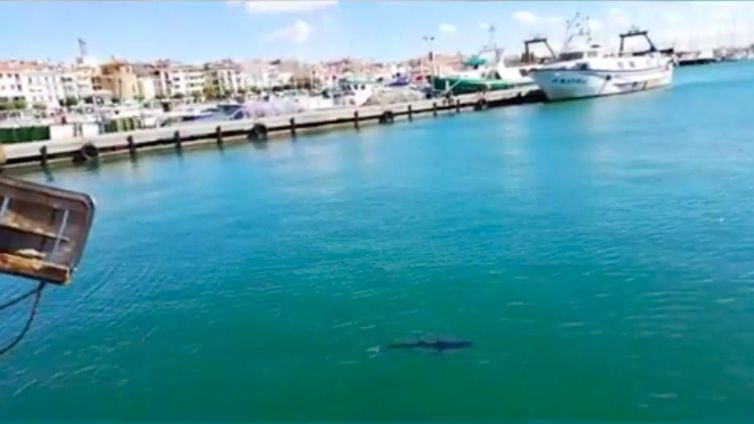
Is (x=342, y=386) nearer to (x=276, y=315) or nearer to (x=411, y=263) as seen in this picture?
(x=276, y=315)

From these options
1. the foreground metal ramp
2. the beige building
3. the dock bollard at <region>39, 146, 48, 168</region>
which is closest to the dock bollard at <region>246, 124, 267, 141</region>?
the dock bollard at <region>39, 146, 48, 168</region>

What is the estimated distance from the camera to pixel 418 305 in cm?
857

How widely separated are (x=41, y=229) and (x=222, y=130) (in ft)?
107

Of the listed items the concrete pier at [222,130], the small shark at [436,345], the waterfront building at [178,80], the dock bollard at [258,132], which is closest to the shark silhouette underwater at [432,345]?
the small shark at [436,345]

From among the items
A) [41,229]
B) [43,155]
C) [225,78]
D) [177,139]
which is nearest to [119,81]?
[225,78]

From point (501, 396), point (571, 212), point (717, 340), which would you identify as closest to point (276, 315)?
point (501, 396)

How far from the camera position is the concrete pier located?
29.8 m

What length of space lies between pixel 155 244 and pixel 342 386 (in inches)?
311

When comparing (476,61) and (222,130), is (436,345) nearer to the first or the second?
(222,130)

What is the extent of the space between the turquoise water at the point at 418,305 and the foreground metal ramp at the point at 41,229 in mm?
3042

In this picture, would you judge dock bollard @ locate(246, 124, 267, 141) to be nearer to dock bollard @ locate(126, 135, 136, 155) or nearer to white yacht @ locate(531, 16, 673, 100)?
dock bollard @ locate(126, 135, 136, 155)

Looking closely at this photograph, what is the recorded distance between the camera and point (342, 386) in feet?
21.6

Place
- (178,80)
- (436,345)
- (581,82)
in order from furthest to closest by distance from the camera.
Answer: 1. (178,80)
2. (581,82)
3. (436,345)

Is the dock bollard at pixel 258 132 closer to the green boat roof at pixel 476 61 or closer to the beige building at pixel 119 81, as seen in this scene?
the green boat roof at pixel 476 61
